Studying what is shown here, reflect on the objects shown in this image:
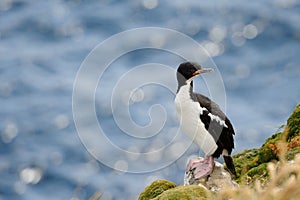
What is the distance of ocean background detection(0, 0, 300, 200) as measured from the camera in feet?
90.3

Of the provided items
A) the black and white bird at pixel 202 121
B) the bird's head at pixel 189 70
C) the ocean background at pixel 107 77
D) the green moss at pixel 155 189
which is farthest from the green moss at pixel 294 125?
the ocean background at pixel 107 77

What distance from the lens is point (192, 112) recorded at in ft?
37.5

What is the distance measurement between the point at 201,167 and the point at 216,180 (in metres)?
0.35

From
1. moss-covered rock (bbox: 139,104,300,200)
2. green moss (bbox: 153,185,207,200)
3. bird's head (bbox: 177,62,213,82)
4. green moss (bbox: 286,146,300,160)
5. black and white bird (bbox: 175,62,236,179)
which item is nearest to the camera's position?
green moss (bbox: 153,185,207,200)

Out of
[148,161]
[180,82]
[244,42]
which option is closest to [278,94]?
[244,42]

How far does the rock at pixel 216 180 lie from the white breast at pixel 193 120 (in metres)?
0.62

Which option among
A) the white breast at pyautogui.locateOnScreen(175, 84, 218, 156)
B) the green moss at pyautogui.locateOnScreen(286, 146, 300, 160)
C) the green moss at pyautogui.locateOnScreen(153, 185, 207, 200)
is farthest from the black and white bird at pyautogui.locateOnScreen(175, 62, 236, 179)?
the green moss at pyautogui.locateOnScreen(153, 185, 207, 200)

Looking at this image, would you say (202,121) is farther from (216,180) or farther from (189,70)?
(216,180)

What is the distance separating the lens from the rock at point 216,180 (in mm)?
10204

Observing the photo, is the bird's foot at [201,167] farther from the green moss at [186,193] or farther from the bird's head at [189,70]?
the green moss at [186,193]

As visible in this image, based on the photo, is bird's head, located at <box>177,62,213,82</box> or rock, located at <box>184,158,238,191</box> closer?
rock, located at <box>184,158,238,191</box>

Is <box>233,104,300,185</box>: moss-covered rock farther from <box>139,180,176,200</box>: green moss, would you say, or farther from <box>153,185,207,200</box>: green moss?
Answer: <box>153,185,207,200</box>: green moss

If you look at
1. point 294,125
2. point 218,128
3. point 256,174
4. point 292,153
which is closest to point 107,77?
point 218,128

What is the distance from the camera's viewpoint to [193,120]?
11492mm
